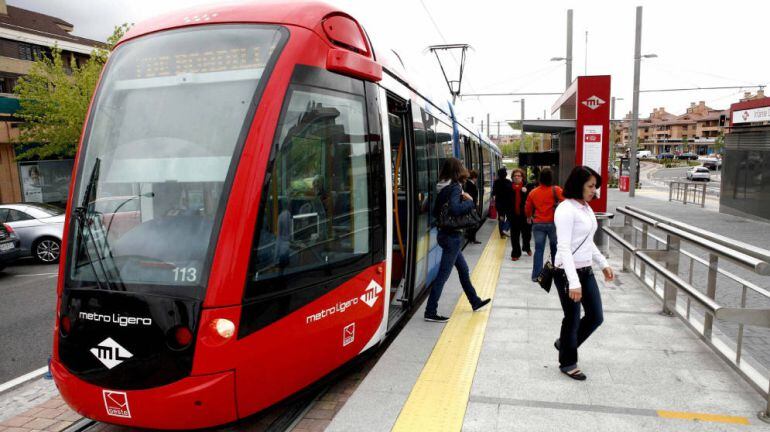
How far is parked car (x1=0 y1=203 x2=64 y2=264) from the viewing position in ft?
39.7

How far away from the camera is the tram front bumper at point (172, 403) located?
3.20 meters

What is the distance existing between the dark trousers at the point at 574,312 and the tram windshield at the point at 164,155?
270 cm

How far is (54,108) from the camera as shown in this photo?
23.6 metres

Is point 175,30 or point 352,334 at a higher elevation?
point 175,30

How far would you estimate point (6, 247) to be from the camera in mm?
10602

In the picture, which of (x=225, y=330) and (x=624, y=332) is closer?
(x=225, y=330)

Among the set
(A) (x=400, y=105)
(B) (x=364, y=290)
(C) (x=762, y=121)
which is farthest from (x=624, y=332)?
(C) (x=762, y=121)

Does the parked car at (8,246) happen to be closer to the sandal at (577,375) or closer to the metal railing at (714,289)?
the sandal at (577,375)

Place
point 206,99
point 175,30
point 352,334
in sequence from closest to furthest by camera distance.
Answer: point 206,99, point 175,30, point 352,334

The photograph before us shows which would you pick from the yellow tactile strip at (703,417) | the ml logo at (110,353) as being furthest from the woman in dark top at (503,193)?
the ml logo at (110,353)

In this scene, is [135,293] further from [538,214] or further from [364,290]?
[538,214]

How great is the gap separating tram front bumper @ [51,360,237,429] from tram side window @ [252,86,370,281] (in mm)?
681

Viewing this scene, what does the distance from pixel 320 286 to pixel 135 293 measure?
3.86 ft

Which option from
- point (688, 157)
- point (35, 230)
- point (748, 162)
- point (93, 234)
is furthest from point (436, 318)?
point (688, 157)
